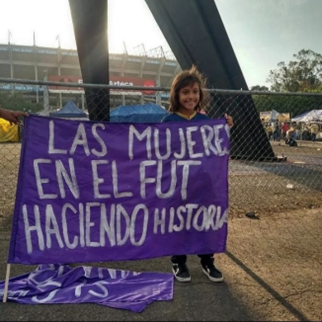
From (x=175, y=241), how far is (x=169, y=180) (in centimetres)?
51

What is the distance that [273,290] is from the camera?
2.61 meters

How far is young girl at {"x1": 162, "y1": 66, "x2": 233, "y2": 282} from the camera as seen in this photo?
2750mm

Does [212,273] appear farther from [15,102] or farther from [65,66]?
→ [65,66]

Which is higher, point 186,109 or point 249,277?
point 186,109

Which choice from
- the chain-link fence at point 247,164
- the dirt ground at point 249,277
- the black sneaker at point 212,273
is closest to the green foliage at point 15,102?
the chain-link fence at point 247,164

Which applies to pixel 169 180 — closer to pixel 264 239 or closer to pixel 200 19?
pixel 264 239

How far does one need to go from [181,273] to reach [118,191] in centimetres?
89

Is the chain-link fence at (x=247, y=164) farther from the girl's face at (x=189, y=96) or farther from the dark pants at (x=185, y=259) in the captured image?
the dark pants at (x=185, y=259)

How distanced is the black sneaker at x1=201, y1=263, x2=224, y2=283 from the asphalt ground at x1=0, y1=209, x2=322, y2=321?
0.04 metres

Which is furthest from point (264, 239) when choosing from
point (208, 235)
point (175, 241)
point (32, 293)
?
point (32, 293)

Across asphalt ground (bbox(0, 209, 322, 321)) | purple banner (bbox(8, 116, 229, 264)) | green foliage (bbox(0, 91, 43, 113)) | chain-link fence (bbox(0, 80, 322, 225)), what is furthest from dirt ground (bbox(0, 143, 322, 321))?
green foliage (bbox(0, 91, 43, 113))

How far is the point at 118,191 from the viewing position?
2.58 m

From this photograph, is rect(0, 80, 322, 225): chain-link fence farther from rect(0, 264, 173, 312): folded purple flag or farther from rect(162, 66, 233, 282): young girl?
rect(0, 264, 173, 312): folded purple flag

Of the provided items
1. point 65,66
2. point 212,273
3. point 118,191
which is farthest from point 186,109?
point 65,66
